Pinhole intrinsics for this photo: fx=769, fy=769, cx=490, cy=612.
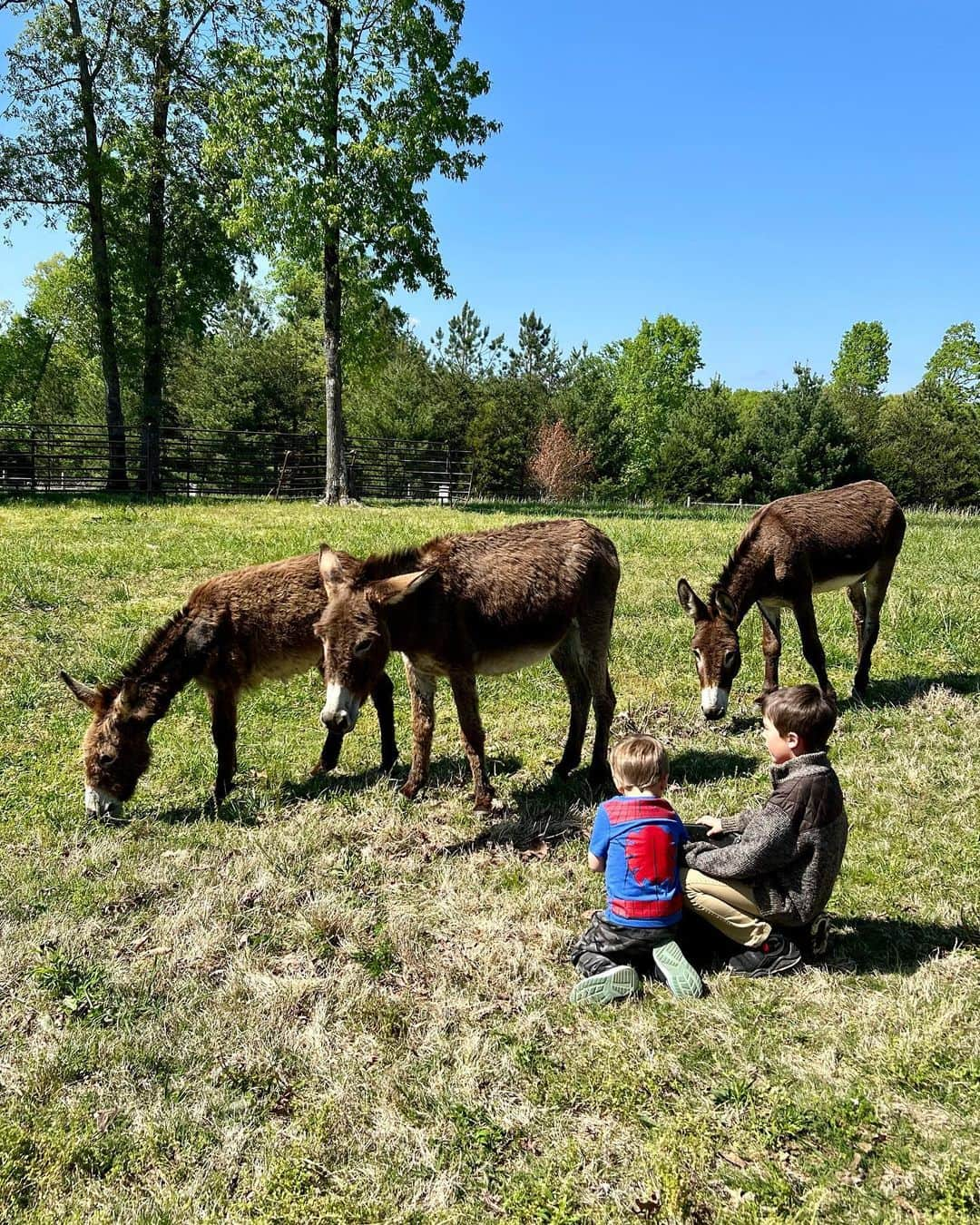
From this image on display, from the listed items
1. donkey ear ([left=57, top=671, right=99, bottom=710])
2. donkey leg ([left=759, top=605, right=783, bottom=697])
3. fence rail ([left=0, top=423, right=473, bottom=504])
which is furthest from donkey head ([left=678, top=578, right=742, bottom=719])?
fence rail ([left=0, top=423, right=473, bottom=504])

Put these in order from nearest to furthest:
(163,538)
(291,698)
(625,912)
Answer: (625,912), (291,698), (163,538)

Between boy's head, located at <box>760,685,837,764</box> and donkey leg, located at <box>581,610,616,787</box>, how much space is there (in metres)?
2.64

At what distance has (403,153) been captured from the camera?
798 inches

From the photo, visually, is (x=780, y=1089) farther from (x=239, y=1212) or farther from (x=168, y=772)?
(x=168, y=772)

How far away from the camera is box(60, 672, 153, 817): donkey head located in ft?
19.8

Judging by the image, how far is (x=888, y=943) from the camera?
13.4ft

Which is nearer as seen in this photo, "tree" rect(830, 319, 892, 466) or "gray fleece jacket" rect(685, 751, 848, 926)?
"gray fleece jacket" rect(685, 751, 848, 926)

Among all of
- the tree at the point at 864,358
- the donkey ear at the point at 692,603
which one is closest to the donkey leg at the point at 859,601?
Result: the donkey ear at the point at 692,603

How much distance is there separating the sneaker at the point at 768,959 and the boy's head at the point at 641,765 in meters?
0.91

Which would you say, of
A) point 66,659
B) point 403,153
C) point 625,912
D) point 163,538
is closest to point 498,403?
point 403,153

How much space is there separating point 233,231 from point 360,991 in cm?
2228

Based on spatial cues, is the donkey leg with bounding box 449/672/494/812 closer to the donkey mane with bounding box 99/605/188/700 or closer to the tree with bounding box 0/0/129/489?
the donkey mane with bounding box 99/605/188/700

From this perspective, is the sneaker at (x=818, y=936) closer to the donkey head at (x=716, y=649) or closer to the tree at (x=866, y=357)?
the donkey head at (x=716, y=649)

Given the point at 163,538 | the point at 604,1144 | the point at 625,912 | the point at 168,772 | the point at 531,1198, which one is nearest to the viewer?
the point at 531,1198
